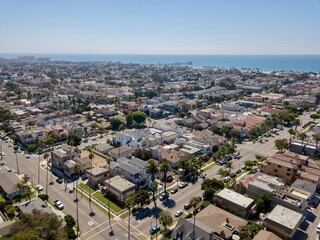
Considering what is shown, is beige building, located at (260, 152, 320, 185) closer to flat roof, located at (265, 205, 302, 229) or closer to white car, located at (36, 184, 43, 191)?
flat roof, located at (265, 205, 302, 229)

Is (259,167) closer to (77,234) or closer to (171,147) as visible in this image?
(171,147)

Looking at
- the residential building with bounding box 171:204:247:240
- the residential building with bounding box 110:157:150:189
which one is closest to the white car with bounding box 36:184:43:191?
the residential building with bounding box 110:157:150:189

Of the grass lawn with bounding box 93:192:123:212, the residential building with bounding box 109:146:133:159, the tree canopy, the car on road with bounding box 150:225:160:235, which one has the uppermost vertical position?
the tree canopy

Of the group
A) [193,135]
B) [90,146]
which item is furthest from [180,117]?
[90,146]

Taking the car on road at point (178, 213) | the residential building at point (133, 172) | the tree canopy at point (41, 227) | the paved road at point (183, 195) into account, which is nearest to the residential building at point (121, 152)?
the residential building at point (133, 172)

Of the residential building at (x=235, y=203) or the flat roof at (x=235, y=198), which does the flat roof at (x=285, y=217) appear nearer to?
the residential building at (x=235, y=203)

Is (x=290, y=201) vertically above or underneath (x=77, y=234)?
above

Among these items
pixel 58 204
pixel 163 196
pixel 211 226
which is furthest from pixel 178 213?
pixel 58 204
